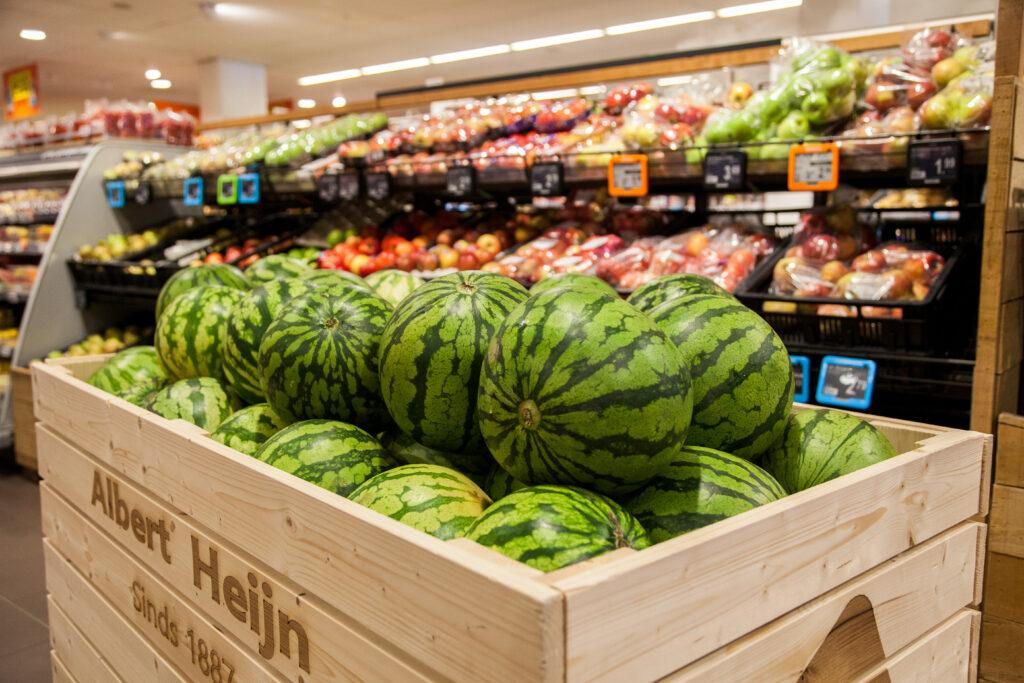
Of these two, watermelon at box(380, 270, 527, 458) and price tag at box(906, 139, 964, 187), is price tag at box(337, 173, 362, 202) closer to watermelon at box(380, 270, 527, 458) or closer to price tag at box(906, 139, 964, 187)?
price tag at box(906, 139, 964, 187)

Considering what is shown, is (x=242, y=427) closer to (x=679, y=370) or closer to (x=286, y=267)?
(x=286, y=267)

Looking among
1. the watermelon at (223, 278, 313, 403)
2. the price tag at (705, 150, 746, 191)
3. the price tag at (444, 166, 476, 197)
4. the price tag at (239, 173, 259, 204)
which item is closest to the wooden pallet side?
the watermelon at (223, 278, 313, 403)

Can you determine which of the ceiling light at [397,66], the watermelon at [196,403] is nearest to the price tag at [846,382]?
the watermelon at [196,403]

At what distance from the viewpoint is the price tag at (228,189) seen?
4.06m

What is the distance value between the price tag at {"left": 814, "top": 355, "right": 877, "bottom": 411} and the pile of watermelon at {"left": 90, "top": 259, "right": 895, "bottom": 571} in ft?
2.80

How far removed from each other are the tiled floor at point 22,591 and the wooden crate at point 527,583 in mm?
1432

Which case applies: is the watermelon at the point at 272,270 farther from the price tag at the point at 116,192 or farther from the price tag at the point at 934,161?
the price tag at the point at 116,192

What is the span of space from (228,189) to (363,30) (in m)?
6.30

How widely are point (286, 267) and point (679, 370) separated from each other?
111cm

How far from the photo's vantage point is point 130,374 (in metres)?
1.78

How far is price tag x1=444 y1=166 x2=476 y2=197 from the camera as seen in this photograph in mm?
3178

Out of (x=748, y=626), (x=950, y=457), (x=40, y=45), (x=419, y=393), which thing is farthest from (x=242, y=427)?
(x=40, y=45)

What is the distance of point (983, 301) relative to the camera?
71.8 inches

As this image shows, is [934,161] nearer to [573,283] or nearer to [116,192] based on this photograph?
[573,283]
